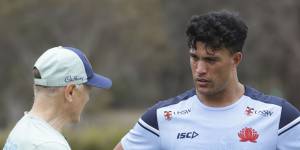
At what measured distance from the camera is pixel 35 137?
416cm

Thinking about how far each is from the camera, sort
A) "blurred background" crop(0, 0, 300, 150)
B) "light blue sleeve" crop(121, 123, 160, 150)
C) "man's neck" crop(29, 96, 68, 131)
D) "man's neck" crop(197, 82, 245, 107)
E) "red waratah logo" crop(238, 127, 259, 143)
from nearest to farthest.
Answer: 1. "man's neck" crop(29, 96, 68, 131)
2. "red waratah logo" crop(238, 127, 259, 143)
3. "man's neck" crop(197, 82, 245, 107)
4. "light blue sleeve" crop(121, 123, 160, 150)
5. "blurred background" crop(0, 0, 300, 150)

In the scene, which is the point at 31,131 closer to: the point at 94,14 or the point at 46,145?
the point at 46,145

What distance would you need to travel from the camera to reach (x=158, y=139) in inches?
214

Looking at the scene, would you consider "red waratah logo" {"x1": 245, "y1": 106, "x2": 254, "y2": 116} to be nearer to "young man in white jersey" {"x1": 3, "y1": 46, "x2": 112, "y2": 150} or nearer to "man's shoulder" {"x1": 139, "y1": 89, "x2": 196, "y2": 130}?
"man's shoulder" {"x1": 139, "y1": 89, "x2": 196, "y2": 130}

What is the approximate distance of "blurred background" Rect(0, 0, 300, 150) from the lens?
2681cm

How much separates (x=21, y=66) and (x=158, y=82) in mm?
14186

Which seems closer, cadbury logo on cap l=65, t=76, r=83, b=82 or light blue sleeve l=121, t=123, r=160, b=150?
cadbury logo on cap l=65, t=76, r=83, b=82

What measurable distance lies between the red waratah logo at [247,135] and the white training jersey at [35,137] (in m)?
1.35

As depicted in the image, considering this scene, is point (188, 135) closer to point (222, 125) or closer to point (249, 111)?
point (222, 125)

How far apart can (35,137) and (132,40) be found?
121ft

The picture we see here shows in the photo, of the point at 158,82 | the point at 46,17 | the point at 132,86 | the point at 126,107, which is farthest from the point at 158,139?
the point at 126,107

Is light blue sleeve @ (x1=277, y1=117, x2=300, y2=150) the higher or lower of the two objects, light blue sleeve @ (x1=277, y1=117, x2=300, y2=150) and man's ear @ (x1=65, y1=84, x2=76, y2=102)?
the lower

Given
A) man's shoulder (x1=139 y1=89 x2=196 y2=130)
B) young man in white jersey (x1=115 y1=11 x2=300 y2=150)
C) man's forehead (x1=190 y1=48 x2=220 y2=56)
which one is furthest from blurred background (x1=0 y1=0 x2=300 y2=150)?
man's forehead (x1=190 y1=48 x2=220 y2=56)

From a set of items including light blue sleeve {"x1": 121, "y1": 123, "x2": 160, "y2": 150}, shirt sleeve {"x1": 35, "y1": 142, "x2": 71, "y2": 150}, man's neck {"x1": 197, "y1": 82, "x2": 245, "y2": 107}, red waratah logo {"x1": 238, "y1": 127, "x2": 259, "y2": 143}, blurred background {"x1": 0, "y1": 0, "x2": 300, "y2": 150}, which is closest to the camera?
shirt sleeve {"x1": 35, "y1": 142, "x2": 71, "y2": 150}
